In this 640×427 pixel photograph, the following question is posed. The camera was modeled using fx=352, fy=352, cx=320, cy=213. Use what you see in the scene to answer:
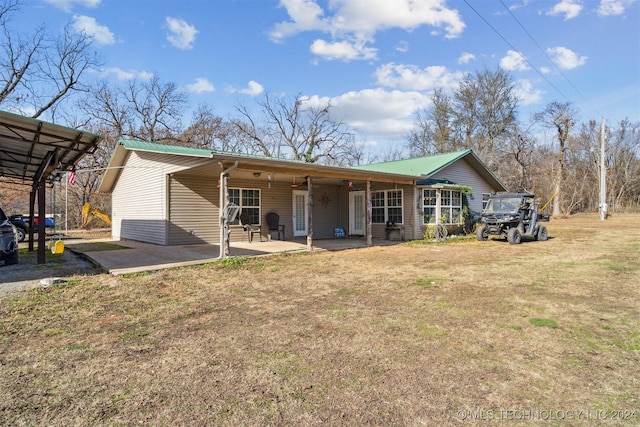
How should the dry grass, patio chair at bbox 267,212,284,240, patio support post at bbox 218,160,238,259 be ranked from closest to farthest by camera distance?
the dry grass, patio support post at bbox 218,160,238,259, patio chair at bbox 267,212,284,240

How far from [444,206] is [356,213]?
3494 millimetres

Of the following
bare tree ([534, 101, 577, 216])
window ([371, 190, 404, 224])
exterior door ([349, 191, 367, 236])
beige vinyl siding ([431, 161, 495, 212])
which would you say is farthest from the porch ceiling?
bare tree ([534, 101, 577, 216])

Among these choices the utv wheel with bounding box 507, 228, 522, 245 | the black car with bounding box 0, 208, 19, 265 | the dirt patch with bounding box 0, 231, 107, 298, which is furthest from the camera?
the utv wheel with bounding box 507, 228, 522, 245

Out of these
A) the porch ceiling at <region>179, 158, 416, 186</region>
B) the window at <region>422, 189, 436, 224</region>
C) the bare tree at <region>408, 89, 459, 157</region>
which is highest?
the bare tree at <region>408, 89, 459, 157</region>

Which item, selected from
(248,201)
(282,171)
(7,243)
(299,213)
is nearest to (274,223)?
(248,201)

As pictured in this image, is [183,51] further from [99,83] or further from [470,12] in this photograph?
[99,83]

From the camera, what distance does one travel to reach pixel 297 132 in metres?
30.3

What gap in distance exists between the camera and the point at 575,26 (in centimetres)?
956

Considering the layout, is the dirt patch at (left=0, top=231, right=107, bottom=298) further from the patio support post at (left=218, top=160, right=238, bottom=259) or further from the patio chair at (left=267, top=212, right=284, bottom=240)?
the patio chair at (left=267, top=212, right=284, bottom=240)

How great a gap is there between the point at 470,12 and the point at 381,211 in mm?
7683

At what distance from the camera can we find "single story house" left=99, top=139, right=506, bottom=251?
1005cm

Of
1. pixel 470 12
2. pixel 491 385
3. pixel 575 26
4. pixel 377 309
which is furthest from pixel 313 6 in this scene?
pixel 491 385

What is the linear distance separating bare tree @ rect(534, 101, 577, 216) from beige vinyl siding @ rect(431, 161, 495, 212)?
540 inches

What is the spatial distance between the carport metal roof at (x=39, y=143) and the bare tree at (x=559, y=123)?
30.0 m
